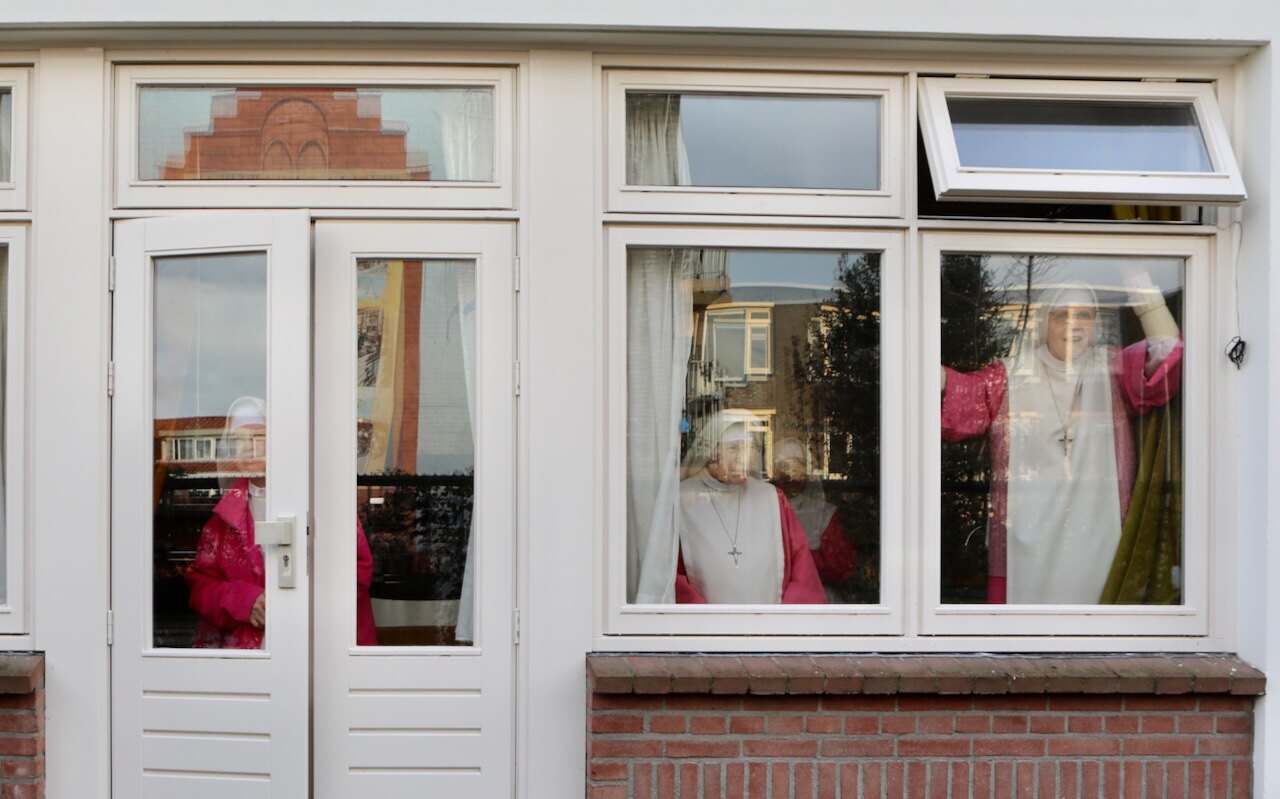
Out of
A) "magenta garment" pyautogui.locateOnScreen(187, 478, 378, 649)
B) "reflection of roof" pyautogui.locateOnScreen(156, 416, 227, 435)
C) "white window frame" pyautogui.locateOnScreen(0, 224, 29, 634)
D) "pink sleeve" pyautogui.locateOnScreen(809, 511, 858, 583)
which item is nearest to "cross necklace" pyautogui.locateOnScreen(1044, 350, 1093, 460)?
"pink sleeve" pyautogui.locateOnScreen(809, 511, 858, 583)

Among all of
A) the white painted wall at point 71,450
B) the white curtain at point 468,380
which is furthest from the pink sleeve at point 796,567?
the white painted wall at point 71,450

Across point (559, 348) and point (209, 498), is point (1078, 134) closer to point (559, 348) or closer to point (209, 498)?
point (559, 348)

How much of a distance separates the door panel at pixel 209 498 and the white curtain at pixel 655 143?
1234 mm

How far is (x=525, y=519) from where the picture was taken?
12.0 ft

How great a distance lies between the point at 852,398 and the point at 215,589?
245 centimetres

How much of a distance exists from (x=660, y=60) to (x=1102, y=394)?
2118mm

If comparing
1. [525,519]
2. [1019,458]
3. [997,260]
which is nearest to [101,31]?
[525,519]

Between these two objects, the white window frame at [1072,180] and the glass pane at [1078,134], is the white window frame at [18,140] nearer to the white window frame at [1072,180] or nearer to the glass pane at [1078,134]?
the white window frame at [1072,180]

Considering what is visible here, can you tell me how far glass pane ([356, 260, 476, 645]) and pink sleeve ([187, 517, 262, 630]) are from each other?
1.34 feet

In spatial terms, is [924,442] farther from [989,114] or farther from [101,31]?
[101,31]

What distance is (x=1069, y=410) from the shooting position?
392cm

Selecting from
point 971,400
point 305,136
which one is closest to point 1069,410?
point 971,400

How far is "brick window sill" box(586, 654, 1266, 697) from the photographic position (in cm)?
349

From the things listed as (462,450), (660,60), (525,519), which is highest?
(660,60)
